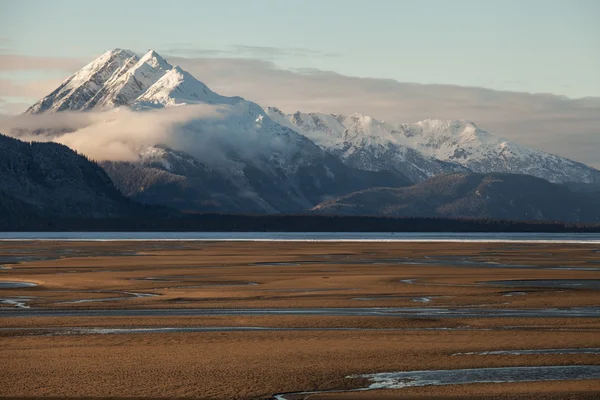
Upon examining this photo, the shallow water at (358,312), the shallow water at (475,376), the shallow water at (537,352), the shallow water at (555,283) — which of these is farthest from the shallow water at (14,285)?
the shallow water at (475,376)

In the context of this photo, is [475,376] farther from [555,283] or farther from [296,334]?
[555,283]

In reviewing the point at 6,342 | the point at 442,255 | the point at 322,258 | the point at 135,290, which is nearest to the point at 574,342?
the point at 6,342

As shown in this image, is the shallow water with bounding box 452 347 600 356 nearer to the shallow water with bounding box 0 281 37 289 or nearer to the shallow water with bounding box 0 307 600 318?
the shallow water with bounding box 0 307 600 318

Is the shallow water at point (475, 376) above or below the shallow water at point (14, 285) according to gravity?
above

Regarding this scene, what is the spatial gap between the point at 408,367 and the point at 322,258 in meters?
85.0

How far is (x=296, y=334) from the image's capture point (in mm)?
50844

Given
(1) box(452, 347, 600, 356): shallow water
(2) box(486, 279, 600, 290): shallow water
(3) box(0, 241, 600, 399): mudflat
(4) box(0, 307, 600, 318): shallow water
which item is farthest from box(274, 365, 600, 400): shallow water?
(2) box(486, 279, 600, 290): shallow water

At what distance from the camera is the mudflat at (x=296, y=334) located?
3850 cm

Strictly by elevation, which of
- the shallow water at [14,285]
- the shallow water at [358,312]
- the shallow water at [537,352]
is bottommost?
the shallow water at [14,285]

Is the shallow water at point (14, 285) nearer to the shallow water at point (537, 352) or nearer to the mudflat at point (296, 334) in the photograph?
the mudflat at point (296, 334)

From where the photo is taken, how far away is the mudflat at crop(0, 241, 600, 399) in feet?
126

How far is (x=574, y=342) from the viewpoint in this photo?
47438 mm

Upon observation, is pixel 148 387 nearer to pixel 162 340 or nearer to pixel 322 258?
pixel 162 340

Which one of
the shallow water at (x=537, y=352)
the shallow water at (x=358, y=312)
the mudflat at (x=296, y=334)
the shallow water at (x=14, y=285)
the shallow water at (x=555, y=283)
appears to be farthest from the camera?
the shallow water at (x=14, y=285)
